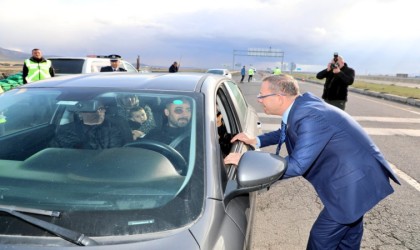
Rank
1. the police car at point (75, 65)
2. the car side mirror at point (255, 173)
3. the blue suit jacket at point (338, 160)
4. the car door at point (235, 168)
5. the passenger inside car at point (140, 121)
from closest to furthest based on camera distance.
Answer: the car side mirror at point (255, 173) → the car door at point (235, 168) → the blue suit jacket at point (338, 160) → the passenger inside car at point (140, 121) → the police car at point (75, 65)

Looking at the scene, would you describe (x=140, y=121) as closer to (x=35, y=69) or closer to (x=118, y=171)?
(x=118, y=171)

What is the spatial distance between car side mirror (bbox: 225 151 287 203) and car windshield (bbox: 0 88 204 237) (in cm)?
19

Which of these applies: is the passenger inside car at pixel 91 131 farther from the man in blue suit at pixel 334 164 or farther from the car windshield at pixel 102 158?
the man in blue suit at pixel 334 164

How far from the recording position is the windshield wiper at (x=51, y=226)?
1.38 m

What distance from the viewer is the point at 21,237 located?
1411 mm

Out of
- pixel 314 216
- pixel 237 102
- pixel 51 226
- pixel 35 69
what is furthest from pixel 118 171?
pixel 35 69

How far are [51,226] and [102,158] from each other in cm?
53

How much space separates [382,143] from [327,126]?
6.16m

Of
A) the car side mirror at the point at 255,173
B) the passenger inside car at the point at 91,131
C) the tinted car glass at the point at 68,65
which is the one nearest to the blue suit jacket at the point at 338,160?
the car side mirror at the point at 255,173

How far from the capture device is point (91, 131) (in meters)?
2.19

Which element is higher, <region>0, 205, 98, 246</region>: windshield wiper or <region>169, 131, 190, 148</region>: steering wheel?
<region>169, 131, 190, 148</region>: steering wheel

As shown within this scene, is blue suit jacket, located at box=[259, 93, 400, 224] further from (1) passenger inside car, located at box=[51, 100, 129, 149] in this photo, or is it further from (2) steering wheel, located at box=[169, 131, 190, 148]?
(1) passenger inside car, located at box=[51, 100, 129, 149]

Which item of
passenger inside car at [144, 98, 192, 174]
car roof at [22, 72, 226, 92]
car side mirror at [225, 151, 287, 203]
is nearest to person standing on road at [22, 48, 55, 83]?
car roof at [22, 72, 226, 92]

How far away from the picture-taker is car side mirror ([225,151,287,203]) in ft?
5.54
